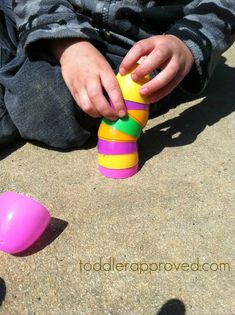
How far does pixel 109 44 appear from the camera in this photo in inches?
49.4

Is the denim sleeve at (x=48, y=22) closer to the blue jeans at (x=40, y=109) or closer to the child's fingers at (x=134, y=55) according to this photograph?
the blue jeans at (x=40, y=109)

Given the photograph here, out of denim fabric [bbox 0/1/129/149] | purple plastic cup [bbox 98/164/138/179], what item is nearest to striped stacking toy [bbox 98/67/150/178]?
purple plastic cup [bbox 98/164/138/179]

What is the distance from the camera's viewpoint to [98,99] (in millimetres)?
956

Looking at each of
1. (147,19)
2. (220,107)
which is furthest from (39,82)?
(220,107)

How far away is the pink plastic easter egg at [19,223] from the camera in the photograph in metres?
0.80

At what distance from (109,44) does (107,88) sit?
338 millimetres

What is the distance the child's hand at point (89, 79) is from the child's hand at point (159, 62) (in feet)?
0.15

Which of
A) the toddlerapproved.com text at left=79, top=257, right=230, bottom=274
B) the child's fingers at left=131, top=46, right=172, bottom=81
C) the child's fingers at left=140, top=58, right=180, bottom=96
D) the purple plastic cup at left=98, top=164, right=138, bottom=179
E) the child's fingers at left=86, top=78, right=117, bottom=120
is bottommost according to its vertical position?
the purple plastic cup at left=98, top=164, right=138, bottom=179

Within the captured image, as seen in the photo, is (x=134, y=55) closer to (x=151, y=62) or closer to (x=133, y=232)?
(x=151, y=62)

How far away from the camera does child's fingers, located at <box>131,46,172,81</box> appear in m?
0.94

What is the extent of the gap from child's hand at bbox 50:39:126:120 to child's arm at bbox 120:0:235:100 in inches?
2.0

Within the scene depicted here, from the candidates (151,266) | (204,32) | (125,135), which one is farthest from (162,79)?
(151,266)

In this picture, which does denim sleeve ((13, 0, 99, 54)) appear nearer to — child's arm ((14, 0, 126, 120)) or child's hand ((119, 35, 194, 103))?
child's arm ((14, 0, 126, 120))

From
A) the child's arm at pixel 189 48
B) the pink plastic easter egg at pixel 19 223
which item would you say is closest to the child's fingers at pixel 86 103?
the child's arm at pixel 189 48
